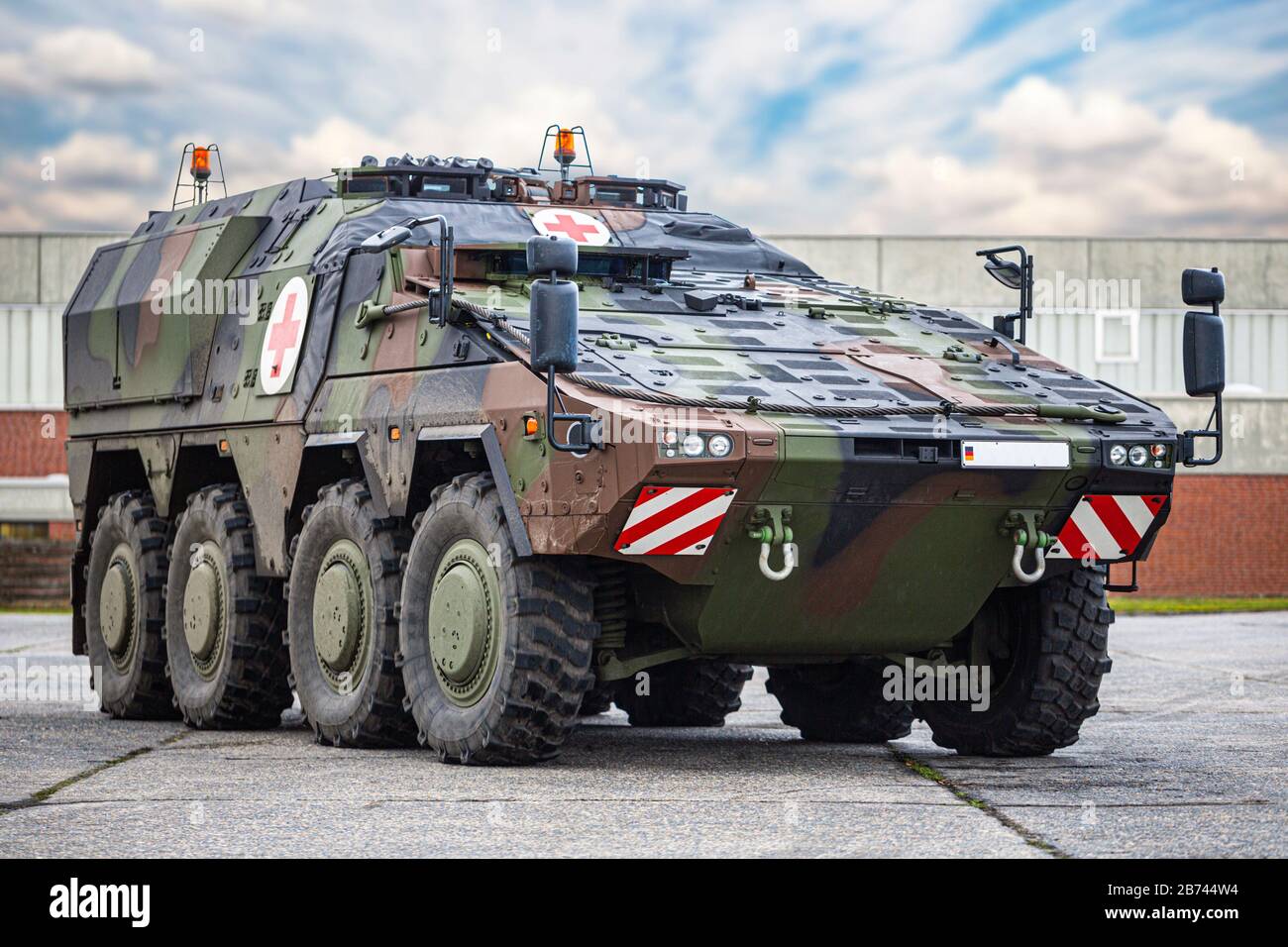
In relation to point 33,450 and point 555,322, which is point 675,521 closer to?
point 555,322

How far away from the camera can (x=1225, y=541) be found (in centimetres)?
3706

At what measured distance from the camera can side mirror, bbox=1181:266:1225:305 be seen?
9.45m

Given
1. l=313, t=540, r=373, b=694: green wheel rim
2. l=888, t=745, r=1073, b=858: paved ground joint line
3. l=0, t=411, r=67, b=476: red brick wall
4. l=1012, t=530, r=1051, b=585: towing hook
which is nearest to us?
l=888, t=745, r=1073, b=858: paved ground joint line

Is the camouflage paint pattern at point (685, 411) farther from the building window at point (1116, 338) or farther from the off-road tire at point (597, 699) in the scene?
the building window at point (1116, 338)

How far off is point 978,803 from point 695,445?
175 cm

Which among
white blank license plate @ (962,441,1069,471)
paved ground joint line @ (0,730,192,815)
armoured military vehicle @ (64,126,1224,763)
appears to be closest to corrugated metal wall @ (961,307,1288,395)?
armoured military vehicle @ (64,126,1224,763)

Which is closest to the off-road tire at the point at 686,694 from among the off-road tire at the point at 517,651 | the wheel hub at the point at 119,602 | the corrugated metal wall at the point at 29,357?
the off-road tire at the point at 517,651

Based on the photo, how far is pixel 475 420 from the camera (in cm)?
945

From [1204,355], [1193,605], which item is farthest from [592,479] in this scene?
[1193,605]

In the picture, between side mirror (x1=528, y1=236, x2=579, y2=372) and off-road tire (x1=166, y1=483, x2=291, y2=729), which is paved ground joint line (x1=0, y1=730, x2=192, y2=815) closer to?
off-road tire (x1=166, y1=483, x2=291, y2=729)

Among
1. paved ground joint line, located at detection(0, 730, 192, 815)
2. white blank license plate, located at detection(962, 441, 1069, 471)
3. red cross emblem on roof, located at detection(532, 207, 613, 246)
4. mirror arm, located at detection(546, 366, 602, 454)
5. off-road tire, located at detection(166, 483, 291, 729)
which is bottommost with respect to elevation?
paved ground joint line, located at detection(0, 730, 192, 815)

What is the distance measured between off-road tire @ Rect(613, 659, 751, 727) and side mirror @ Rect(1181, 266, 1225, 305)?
154 inches

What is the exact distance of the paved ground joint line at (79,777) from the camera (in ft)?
26.6

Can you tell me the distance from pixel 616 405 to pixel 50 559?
80.6ft
